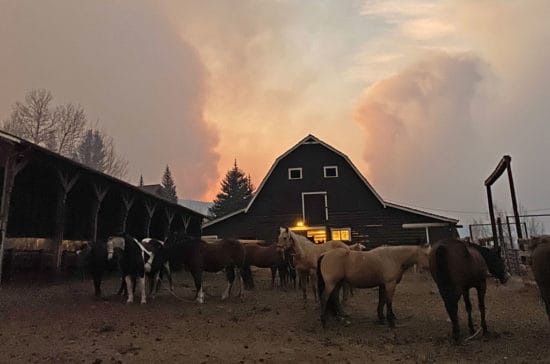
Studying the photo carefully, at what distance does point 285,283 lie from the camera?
603 inches

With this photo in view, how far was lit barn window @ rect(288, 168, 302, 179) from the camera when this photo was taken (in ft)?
90.1

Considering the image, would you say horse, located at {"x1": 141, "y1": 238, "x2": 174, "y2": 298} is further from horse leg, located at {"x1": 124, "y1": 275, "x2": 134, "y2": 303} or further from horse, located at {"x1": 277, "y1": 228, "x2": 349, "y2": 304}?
horse, located at {"x1": 277, "y1": 228, "x2": 349, "y2": 304}

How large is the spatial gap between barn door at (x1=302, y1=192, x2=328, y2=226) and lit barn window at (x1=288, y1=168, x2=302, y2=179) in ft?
4.43

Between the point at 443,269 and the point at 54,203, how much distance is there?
56.6ft

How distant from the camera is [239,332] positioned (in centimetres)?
726

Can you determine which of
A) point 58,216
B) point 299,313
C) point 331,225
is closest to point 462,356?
point 299,313

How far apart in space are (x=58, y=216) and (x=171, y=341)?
29.5ft

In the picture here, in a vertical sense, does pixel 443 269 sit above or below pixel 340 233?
below

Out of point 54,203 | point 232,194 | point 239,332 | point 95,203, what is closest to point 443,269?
point 239,332

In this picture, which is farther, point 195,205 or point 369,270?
point 195,205

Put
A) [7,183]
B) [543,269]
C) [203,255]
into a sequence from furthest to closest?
[203,255] → [7,183] → [543,269]

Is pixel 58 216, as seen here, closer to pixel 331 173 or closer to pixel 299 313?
pixel 299 313

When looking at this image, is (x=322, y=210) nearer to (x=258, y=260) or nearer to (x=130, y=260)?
(x=258, y=260)

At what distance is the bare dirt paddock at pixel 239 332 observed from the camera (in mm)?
5770
